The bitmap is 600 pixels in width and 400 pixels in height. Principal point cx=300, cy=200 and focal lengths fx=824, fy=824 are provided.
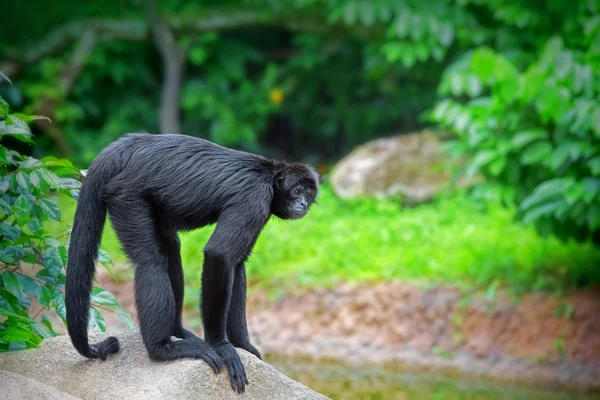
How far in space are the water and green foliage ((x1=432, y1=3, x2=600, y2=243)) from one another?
56.5 inches

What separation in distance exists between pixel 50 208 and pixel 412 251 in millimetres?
5395

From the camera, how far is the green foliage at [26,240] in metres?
4.28

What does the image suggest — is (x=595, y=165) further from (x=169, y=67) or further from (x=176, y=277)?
(x=169, y=67)

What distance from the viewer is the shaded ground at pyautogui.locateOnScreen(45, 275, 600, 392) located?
7.45 m

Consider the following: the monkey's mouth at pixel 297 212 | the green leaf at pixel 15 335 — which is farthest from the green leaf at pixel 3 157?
the monkey's mouth at pixel 297 212

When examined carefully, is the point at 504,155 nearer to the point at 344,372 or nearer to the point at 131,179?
the point at 344,372

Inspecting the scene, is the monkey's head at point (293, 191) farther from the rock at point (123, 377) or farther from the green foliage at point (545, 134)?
the green foliage at point (545, 134)

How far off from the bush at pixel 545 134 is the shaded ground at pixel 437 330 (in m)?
0.88

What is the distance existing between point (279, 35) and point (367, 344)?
8.73 meters

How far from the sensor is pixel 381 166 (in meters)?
11.8


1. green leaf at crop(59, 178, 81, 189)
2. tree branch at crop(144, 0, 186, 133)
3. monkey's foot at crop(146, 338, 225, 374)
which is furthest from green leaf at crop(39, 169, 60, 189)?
tree branch at crop(144, 0, 186, 133)

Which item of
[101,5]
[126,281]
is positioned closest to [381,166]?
[126,281]

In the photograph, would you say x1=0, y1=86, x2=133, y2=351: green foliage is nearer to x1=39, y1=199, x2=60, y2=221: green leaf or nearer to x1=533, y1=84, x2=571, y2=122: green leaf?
x1=39, y1=199, x2=60, y2=221: green leaf

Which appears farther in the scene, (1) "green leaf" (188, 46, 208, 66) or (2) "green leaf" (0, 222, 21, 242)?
(1) "green leaf" (188, 46, 208, 66)
